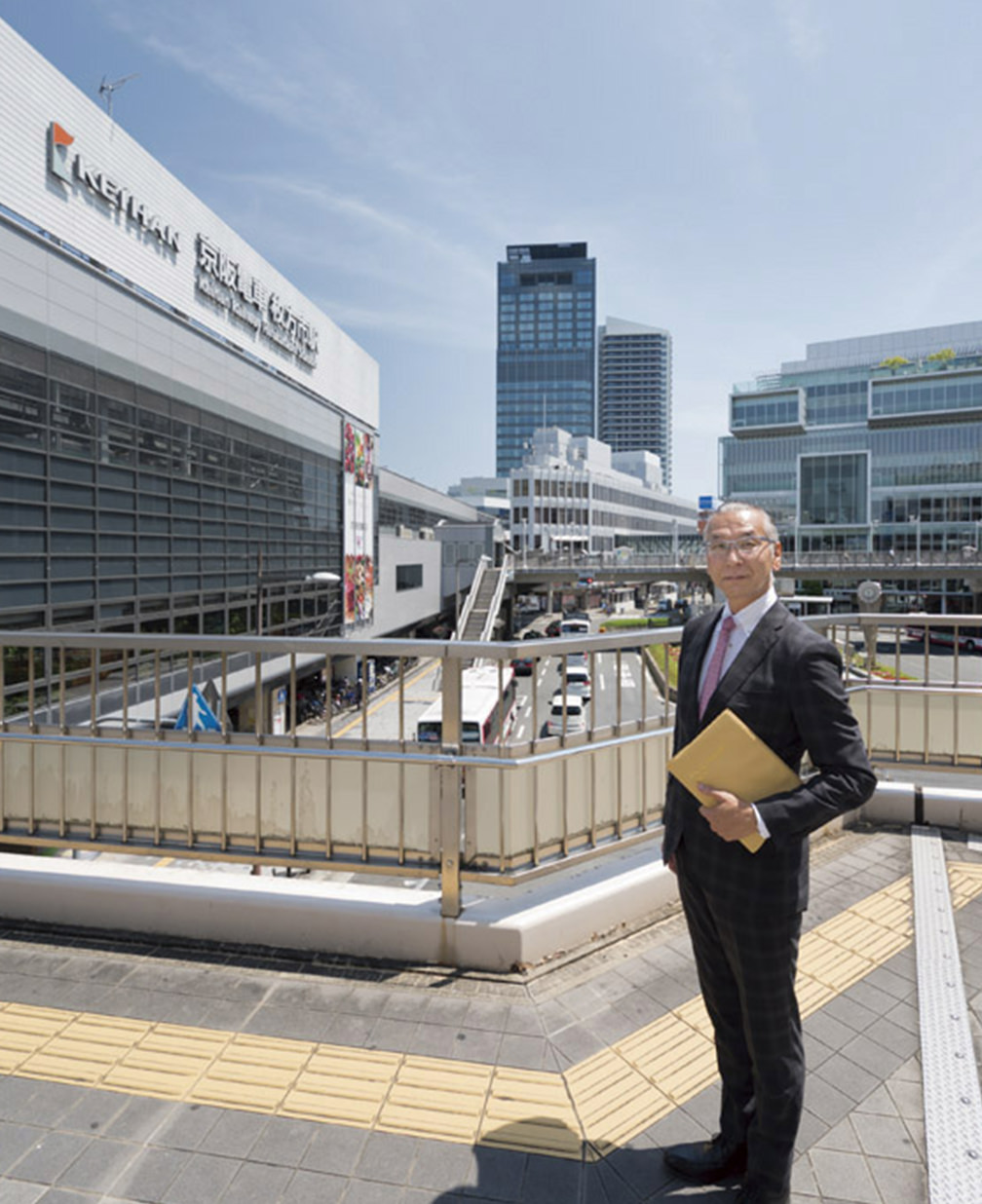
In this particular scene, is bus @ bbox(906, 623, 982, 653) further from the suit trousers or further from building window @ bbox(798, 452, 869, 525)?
building window @ bbox(798, 452, 869, 525)

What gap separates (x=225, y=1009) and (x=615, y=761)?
1.92 m

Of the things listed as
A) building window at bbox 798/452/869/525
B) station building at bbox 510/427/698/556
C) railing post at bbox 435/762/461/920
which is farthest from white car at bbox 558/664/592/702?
building window at bbox 798/452/869/525

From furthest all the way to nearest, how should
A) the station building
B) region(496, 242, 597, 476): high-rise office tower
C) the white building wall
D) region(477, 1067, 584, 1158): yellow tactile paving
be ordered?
region(496, 242, 597, 476): high-rise office tower < the station building < the white building wall < region(477, 1067, 584, 1158): yellow tactile paving

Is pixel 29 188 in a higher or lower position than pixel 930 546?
higher

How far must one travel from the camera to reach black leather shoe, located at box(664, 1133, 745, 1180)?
2.02 meters

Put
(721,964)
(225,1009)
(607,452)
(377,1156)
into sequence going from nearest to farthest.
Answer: (721,964) → (377,1156) → (225,1009) → (607,452)

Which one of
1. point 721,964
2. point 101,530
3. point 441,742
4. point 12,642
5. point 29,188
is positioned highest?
point 29,188

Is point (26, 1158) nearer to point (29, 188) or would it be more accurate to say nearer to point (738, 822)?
point (738, 822)

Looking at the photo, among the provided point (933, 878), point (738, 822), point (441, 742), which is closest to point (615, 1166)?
point (738, 822)

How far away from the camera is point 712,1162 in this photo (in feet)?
6.63

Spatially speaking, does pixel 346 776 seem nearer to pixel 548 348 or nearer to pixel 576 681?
pixel 576 681

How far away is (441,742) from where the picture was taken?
10.4 feet

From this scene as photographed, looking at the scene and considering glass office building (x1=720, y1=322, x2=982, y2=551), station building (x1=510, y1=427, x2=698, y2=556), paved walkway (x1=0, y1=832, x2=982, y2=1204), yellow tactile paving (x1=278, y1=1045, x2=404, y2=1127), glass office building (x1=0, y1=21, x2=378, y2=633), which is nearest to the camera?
paved walkway (x1=0, y1=832, x2=982, y2=1204)

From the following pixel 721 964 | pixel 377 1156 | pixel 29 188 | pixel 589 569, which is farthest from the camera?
pixel 589 569
